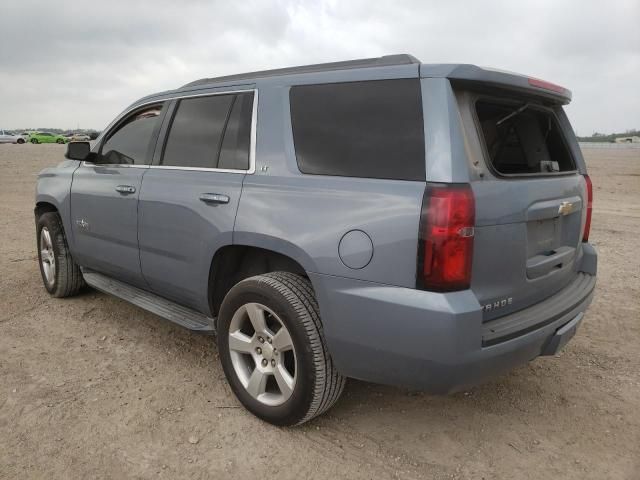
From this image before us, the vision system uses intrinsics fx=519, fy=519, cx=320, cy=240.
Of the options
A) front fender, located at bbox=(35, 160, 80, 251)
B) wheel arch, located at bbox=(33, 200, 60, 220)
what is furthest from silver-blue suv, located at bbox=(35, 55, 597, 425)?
wheel arch, located at bbox=(33, 200, 60, 220)

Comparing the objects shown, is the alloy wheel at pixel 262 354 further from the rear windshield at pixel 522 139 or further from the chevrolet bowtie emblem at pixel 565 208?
the chevrolet bowtie emblem at pixel 565 208

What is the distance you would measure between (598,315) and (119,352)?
394 centimetres

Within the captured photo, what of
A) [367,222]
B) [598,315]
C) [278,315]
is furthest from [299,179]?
[598,315]

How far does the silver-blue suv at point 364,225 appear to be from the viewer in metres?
2.20

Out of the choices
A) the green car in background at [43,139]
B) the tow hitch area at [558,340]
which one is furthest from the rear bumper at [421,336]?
the green car in background at [43,139]

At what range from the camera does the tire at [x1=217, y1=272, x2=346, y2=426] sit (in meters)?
2.56

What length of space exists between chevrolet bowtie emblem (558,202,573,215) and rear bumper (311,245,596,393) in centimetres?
50

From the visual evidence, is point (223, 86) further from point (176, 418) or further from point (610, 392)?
point (610, 392)

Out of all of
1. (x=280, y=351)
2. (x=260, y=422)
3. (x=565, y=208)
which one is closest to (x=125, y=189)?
(x=280, y=351)

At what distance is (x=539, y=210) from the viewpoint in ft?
8.20

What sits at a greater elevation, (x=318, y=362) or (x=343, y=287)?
(x=343, y=287)

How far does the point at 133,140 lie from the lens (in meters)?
3.95

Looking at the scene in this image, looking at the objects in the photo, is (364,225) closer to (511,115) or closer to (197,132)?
(511,115)

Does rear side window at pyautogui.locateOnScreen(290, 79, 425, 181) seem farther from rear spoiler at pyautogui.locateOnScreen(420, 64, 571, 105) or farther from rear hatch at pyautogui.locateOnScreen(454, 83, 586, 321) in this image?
rear hatch at pyautogui.locateOnScreen(454, 83, 586, 321)
